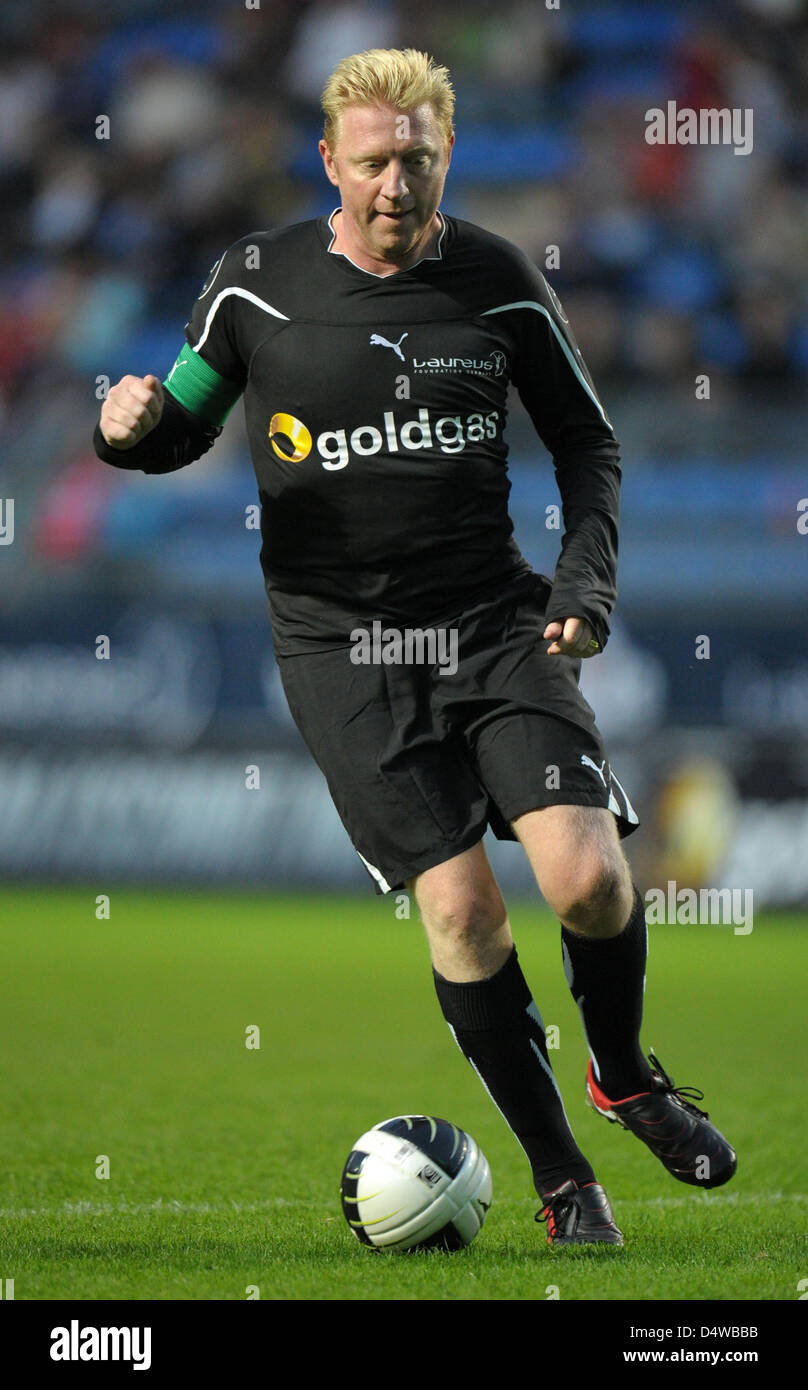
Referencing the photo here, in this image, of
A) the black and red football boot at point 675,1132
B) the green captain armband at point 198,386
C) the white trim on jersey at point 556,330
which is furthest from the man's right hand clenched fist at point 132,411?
the black and red football boot at point 675,1132

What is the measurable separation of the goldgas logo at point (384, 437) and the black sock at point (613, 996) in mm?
1066

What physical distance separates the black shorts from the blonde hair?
1044mm

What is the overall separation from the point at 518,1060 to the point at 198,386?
1648 millimetres

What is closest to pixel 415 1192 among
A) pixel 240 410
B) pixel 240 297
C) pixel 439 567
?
pixel 439 567

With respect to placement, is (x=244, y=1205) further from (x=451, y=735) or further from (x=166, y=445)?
(x=166, y=445)

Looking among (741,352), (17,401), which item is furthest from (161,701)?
(741,352)

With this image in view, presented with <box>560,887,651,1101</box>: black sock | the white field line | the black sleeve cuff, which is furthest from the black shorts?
the white field line

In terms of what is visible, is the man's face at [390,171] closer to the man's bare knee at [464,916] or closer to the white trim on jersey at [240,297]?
the white trim on jersey at [240,297]

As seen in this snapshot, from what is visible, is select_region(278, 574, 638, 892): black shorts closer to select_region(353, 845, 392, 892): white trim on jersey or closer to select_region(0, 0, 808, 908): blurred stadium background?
select_region(353, 845, 392, 892): white trim on jersey

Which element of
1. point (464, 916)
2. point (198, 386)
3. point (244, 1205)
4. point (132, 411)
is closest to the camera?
point (464, 916)

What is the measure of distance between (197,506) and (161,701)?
2.76 meters

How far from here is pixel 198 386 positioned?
12.8 ft

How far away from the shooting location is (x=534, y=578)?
153 inches

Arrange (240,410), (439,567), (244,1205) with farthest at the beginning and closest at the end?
(240,410), (244,1205), (439,567)
